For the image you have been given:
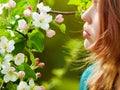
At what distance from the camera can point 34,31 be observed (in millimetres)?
1527

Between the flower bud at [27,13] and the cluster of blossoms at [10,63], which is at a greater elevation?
the flower bud at [27,13]

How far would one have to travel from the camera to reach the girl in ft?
4.45

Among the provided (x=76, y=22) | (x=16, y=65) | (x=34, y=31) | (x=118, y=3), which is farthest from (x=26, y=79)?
(x=76, y=22)

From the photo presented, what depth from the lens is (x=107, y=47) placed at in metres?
1.39

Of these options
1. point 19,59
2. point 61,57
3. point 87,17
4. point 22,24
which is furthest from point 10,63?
point 61,57

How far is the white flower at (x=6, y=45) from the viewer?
4.90ft

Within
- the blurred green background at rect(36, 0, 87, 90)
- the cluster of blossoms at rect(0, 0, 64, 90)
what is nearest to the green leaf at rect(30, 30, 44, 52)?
the cluster of blossoms at rect(0, 0, 64, 90)

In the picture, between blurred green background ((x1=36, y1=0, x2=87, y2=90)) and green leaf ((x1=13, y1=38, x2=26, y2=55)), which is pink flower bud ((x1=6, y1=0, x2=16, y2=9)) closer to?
green leaf ((x1=13, y1=38, x2=26, y2=55))

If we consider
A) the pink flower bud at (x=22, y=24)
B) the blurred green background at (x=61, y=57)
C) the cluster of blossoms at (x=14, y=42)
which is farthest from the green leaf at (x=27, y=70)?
the blurred green background at (x=61, y=57)

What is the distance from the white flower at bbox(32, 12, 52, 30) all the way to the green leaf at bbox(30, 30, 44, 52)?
3 centimetres

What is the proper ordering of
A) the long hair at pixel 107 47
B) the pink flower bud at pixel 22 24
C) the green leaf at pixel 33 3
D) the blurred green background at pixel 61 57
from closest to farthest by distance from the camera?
1. the long hair at pixel 107 47
2. the pink flower bud at pixel 22 24
3. the green leaf at pixel 33 3
4. the blurred green background at pixel 61 57

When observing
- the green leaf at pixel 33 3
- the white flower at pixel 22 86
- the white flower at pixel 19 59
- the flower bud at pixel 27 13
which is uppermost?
the green leaf at pixel 33 3

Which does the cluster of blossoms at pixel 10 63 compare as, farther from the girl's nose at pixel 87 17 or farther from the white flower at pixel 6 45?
the girl's nose at pixel 87 17

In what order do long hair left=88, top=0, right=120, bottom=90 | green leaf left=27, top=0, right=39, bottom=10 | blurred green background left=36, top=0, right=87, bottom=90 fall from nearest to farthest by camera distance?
long hair left=88, top=0, right=120, bottom=90, green leaf left=27, top=0, right=39, bottom=10, blurred green background left=36, top=0, right=87, bottom=90
